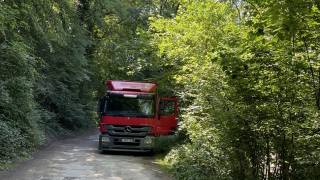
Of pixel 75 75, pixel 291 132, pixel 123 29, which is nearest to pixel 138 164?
pixel 291 132

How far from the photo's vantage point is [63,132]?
97.0 feet

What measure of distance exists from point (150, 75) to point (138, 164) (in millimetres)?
9050

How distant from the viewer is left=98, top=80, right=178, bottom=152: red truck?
64.8 ft

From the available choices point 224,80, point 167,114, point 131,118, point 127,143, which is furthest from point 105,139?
point 224,80

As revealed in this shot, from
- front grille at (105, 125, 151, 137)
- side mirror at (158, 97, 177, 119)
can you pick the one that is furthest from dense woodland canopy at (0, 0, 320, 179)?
front grille at (105, 125, 151, 137)

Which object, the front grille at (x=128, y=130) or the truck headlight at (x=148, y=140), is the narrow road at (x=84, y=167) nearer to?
the truck headlight at (x=148, y=140)

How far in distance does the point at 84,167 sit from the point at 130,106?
5.18 m

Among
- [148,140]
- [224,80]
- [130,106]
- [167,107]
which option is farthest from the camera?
[167,107]

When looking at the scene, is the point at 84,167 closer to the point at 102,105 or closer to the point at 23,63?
the point at 23,63

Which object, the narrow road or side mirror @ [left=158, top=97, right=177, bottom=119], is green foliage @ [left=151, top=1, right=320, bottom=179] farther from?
side mirror @ [left=158, top=97, right=177, bottom=119]

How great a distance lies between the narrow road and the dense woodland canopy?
781mm

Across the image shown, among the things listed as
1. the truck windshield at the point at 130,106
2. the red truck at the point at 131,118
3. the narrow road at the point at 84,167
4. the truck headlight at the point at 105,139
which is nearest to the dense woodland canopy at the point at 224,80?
the narrow road at the point at 84,167

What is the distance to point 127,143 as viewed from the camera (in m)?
20.0

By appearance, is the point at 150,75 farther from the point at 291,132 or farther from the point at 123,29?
the point at 291,132
